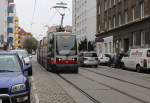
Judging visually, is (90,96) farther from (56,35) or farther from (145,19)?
(145,19)

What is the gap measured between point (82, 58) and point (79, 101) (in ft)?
93.0

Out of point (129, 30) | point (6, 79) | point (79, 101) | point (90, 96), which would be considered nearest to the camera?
point (6, 79)

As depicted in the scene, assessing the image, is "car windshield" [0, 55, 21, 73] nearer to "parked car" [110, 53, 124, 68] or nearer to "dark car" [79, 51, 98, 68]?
"dark car" [79, 51, 98, 68]

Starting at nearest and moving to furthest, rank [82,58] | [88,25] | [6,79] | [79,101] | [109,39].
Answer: [6,79], [79,101], [82,58], [109,39], [88,25]

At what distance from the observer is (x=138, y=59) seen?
3331cm

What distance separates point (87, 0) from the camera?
98188 mm

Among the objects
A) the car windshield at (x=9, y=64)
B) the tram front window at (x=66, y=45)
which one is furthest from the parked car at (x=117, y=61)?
the car windshield at (x=9, y=64)

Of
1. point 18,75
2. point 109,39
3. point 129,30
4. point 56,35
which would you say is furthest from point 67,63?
point 109,39

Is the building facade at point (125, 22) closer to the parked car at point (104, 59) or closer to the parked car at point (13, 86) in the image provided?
the parked car at point (104, 59)

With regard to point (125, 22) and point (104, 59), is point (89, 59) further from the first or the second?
point (125, 22)

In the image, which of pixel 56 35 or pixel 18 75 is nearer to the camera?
pixel 18 75

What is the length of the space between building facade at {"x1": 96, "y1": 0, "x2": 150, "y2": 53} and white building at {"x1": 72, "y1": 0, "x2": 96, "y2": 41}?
23886 millimetres

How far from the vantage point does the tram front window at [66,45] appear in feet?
99.1

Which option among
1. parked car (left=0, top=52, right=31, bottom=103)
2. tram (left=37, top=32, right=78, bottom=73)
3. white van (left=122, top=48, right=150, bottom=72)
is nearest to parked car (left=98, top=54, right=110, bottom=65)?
white van (left=122, top=48, right=150, bottom=72)
